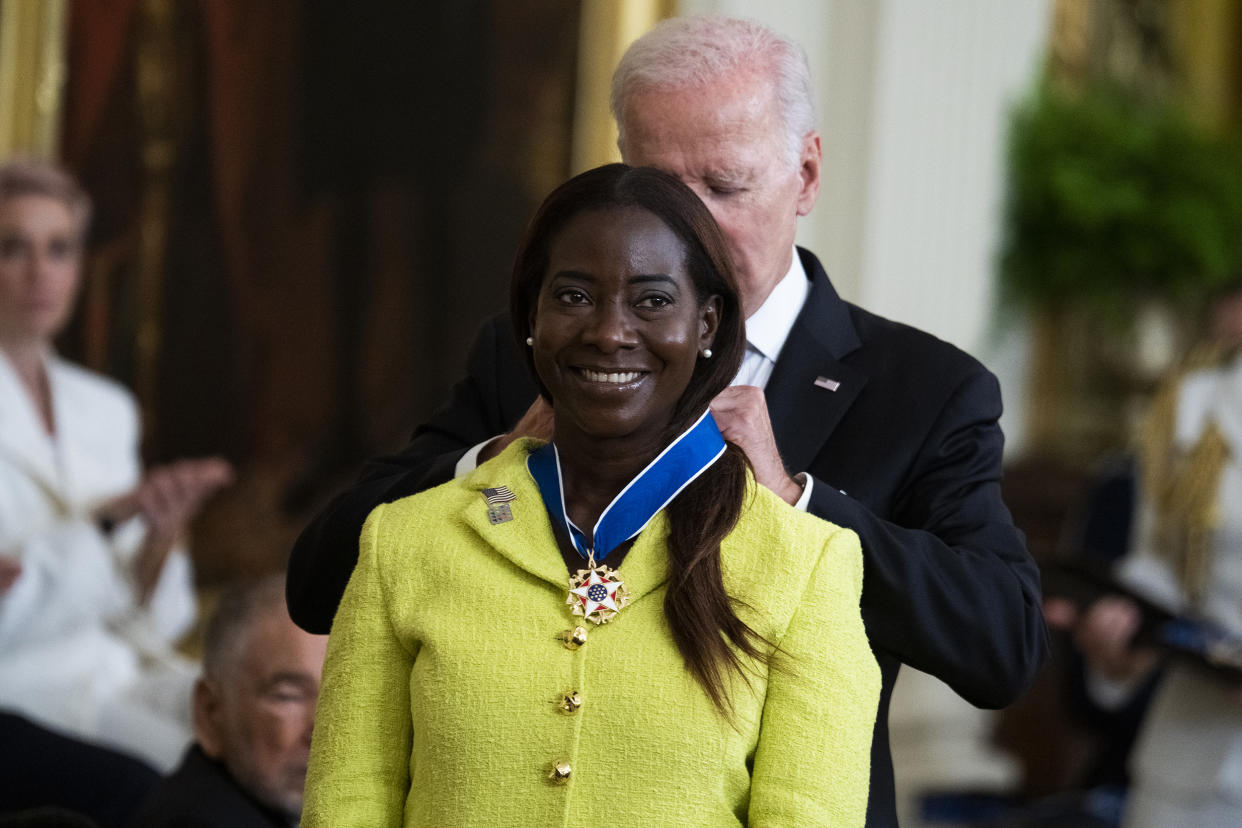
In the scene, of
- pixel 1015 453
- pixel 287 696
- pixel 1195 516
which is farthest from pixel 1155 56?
Result: pixel 287 696

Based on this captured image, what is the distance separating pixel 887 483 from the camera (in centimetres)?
244

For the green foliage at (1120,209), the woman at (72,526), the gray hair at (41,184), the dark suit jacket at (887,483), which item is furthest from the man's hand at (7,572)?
the green foliage at (1120,209)

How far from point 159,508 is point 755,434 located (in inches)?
154

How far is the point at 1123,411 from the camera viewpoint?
1160cm

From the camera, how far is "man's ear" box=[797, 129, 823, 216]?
2.57m

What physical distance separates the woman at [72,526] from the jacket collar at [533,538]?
11.1 feet

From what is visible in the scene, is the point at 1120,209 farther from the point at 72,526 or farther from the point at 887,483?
the point at 887,483

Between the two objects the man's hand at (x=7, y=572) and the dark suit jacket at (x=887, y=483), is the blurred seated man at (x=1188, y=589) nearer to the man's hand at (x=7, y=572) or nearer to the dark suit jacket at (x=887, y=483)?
the dark suit jacket at (x=887, y=483)

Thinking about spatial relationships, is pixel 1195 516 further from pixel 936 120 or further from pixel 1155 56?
pixel 1155 56

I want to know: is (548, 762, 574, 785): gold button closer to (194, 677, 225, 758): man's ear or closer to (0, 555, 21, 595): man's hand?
(194, 677, 225, 758): man's ear

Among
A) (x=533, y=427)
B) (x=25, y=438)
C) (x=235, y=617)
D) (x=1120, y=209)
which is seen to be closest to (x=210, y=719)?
(x=235, y=617)

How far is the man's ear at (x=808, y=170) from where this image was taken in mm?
2568

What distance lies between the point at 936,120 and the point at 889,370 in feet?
20.6

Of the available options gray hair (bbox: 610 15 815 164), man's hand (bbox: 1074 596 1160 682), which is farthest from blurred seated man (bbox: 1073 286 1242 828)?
gray hair (bbox: 610 15 815 164)
